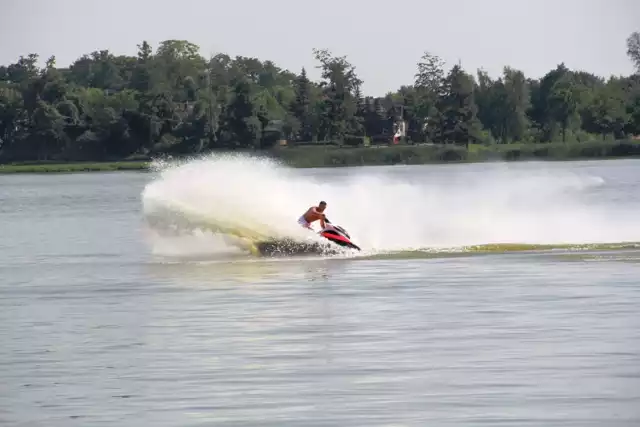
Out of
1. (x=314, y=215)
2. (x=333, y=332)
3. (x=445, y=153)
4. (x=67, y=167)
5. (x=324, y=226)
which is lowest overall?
(x=67, y=167)

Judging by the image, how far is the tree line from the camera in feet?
502

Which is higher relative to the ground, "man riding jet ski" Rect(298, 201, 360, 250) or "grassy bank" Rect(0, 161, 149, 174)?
"man riding jet ski" Rect(298, 201, 360, 250)

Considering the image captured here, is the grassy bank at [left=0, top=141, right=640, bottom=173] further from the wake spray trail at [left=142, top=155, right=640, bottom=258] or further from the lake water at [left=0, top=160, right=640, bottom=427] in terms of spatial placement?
the lake water at [left=0, top=160, right=640, bottom=427]

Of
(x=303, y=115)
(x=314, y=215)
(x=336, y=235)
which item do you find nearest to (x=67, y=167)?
(x=303, y=115)

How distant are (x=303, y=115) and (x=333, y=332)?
466ft

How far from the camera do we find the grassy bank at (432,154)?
139 m

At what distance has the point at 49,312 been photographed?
27891 millimetres

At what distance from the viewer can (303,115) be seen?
165250 millimetres

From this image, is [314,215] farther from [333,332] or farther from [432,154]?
[432,154]

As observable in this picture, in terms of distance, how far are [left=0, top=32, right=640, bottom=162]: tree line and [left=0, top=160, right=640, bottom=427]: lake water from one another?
10674cm

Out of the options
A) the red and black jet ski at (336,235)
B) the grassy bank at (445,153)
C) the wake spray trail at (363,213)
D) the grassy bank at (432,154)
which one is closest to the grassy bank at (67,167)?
the grassy bank at (432,154)

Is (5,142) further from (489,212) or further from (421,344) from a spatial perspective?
(421,344)

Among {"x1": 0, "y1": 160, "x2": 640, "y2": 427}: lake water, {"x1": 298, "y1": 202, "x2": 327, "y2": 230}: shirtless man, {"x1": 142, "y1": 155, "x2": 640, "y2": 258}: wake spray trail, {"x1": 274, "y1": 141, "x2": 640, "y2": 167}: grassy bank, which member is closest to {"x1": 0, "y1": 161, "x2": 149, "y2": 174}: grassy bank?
{"x1": 274, "y1": 141, "x2": 640, "y2": 167}: grassy bank

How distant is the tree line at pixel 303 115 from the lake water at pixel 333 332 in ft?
350
